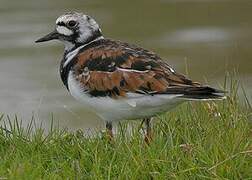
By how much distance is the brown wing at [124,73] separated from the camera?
5.18 meters

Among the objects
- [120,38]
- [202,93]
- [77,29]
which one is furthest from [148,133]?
[120,38]

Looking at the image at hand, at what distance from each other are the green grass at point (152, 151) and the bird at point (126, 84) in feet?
0.58

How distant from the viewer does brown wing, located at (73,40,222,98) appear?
204 inches

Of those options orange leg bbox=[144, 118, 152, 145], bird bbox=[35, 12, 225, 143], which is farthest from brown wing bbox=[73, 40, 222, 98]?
orange leg bbox=[144, 118, 152, 145]

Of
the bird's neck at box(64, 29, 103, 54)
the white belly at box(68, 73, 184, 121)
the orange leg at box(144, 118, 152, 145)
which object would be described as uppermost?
the bird's neck at box(64, 29, 103, 54)

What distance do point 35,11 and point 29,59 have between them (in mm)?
1869

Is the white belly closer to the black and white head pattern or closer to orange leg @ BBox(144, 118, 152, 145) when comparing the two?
orange leg @ BBox(144, 118, 152, 145)

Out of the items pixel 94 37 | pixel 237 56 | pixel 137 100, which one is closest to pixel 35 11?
pixel 237 56

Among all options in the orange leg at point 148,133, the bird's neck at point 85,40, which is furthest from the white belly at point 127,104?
the bird's neck at point 85,40

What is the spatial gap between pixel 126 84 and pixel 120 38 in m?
5.27

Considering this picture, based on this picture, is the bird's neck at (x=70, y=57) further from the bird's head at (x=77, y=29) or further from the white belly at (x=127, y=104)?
the white belly at (x=127, y=104)

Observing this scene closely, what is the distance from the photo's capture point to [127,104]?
5.25 metres

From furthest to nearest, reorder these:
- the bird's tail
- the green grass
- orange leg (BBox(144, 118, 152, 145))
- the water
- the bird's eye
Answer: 1. the water
2. the bird's eye
3. orange leg (BBox(144, 118, 152, 145))
4. the bird's tail
5. the green grass

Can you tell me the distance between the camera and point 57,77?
925 centimetres
